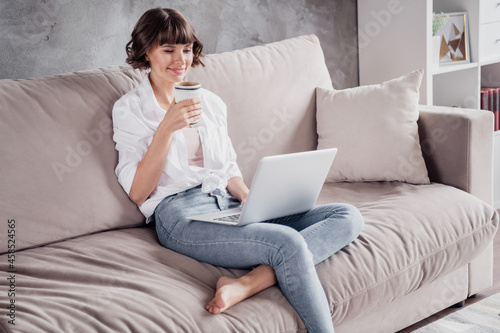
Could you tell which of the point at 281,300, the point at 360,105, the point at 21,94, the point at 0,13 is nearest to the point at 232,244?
the point at 281,300

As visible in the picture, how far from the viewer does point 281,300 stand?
1637 mm

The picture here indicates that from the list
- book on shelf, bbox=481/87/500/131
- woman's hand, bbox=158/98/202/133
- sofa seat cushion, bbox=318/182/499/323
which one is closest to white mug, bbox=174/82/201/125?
woman's hand, bbox=158/98/202/133

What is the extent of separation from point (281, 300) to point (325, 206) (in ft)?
1.28

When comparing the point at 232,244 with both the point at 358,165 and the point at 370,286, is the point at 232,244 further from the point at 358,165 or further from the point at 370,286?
the point at 358,165

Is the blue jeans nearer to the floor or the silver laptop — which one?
the silver laptop

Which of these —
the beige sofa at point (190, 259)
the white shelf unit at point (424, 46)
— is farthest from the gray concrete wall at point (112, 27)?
the beige sofa at point (190, 259)

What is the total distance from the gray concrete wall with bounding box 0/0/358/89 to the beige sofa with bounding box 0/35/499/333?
0.32 m

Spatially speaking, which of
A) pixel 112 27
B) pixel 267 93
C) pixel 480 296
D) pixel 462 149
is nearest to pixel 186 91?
pixel 267 93

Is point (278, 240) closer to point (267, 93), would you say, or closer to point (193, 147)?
point (193, 147)

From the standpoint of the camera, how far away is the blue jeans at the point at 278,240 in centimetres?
161

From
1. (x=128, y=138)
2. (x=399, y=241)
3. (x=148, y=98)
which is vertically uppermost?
(x=148, y=98)

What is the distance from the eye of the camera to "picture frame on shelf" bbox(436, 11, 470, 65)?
10.7 feet

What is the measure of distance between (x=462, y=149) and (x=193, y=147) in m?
0.98

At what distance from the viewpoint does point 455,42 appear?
129 inches
